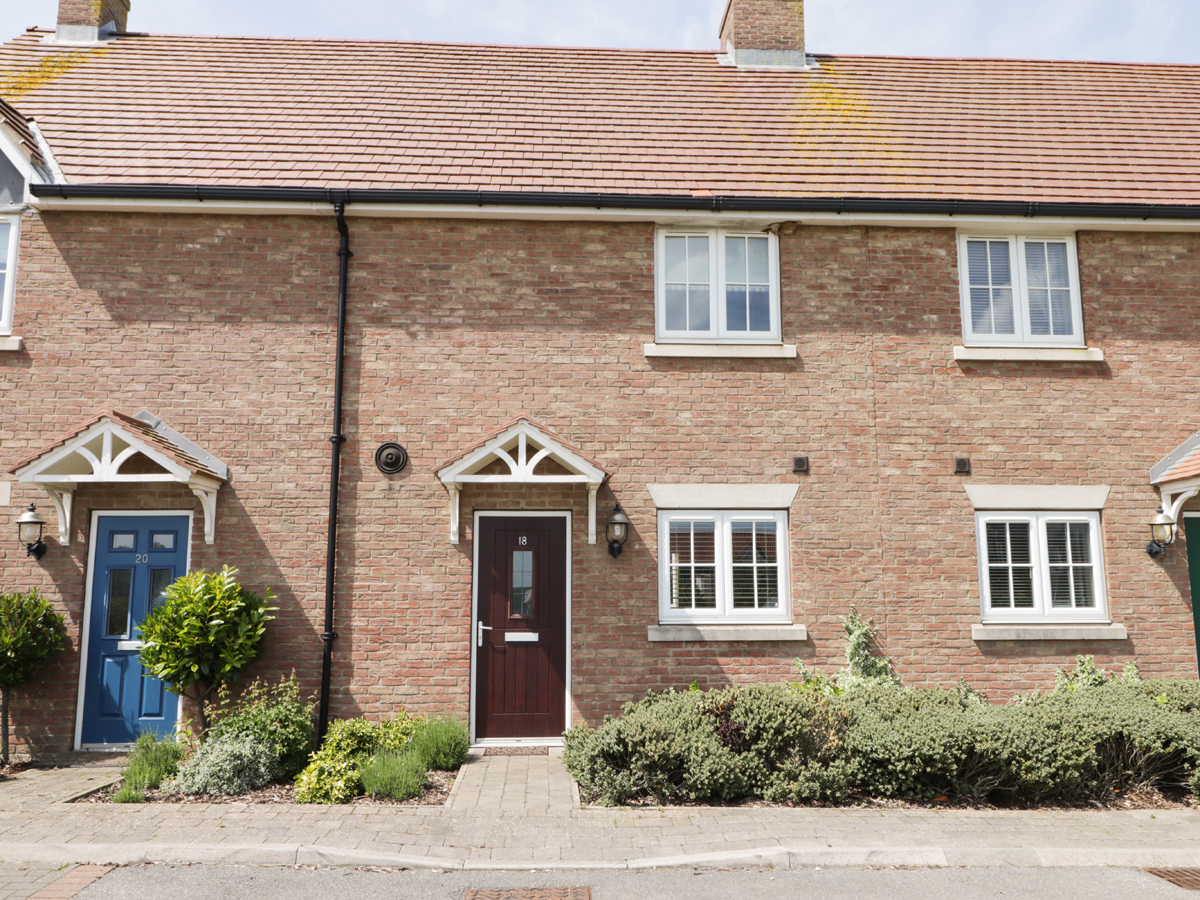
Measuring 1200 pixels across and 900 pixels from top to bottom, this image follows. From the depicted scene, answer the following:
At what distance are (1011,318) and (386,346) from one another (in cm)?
711

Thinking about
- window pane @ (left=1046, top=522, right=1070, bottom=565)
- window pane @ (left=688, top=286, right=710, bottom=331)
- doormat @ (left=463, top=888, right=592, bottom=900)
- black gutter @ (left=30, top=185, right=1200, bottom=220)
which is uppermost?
black gutter @ (left=30, top=185, right=1200, bottom=220)

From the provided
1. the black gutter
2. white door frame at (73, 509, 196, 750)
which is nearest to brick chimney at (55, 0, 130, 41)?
the black gutter

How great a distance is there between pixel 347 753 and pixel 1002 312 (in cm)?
842

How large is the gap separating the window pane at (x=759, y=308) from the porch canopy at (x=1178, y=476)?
15.0 feet

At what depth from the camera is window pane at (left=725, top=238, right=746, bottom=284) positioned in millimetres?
9586

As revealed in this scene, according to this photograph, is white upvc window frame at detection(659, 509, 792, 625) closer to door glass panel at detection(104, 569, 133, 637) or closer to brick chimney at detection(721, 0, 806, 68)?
door glass panel at detection(104, 569, 133, 637)

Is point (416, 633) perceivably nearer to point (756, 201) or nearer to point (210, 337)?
point (210, 337)

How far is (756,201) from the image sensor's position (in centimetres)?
927

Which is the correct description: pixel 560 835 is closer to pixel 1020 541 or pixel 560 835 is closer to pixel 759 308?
pixel 759 308

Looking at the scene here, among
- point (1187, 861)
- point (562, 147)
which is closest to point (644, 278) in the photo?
point (562, 147)

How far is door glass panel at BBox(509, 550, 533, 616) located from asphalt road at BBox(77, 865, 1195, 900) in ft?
12.0

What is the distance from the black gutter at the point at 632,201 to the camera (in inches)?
Answer: 354

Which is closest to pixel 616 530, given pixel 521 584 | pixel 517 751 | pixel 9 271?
pixel 521 584

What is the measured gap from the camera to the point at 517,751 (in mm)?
8508
